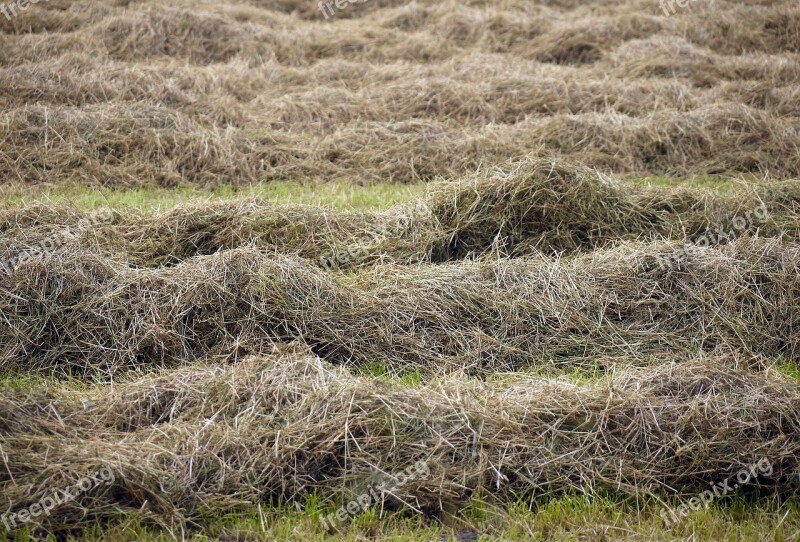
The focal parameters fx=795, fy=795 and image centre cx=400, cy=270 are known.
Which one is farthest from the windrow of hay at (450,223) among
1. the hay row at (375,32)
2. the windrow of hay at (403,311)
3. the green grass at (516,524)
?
the hay row at (375,32)

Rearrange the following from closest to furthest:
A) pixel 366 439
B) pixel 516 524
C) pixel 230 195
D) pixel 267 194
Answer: pixel 516 524, pixel 366 439, pixel 267 194, pixel 230 195

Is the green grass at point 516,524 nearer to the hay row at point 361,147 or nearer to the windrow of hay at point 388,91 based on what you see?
the hay row at point 361,147

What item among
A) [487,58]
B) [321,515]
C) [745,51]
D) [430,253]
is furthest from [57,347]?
[745,51]

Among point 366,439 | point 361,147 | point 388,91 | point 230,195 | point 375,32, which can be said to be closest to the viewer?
point 366,439

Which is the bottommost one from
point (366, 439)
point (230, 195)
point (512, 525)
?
point (230, 195)

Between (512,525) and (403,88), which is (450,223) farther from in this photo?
(403,88)

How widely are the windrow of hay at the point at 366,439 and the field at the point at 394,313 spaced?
1 centimetres

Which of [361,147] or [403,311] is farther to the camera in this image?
[361,147]

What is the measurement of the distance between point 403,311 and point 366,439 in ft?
4.11

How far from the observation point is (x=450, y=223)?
5531 mm

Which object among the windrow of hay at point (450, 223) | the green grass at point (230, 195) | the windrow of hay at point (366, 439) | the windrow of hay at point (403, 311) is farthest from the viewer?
the green grass at point (230, 195)

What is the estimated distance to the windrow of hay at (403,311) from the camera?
165 inches

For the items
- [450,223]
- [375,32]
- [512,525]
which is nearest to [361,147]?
[450,223]

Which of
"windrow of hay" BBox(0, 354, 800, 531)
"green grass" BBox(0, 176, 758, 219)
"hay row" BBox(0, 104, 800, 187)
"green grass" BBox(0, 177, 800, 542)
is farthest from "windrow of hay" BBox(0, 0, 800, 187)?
"green grass" BBox(0, 177, 800, 542)
